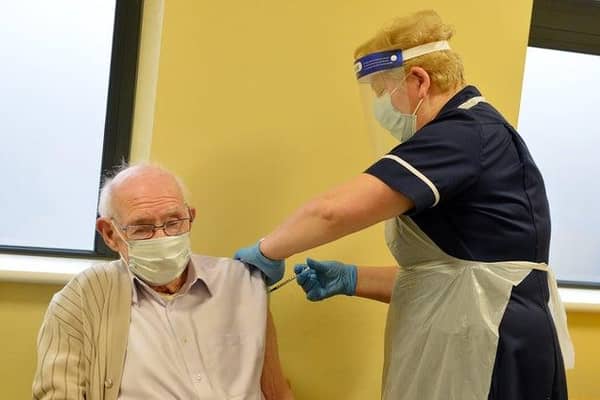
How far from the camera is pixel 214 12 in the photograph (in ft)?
5.74

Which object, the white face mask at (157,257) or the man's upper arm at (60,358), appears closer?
the man's upper arm at (60,358)

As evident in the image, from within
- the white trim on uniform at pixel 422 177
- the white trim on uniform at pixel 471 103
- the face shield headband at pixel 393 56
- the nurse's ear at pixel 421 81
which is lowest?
the white trim on uniform at pixel 422 177

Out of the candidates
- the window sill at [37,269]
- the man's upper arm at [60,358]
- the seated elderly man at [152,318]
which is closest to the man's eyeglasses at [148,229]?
the seated elderly man at [152,318]

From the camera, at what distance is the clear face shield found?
1392mm

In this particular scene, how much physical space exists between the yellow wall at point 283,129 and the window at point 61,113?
0.29 metres

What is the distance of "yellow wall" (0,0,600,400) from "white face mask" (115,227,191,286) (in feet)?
1.23

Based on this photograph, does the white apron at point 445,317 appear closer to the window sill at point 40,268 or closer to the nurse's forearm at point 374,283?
the nurse's forearm at point 374,283

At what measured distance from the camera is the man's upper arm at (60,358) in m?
1.32

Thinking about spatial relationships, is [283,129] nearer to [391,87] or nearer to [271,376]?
[391,87]

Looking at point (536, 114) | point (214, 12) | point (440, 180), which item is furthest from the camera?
point (536, 114)

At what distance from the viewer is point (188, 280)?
60.0 inches

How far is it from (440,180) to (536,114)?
59.5 inches

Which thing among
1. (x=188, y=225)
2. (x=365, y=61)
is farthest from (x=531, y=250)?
(x=188, y=225)

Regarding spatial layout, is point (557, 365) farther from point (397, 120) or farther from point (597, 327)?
point (597, 327)
